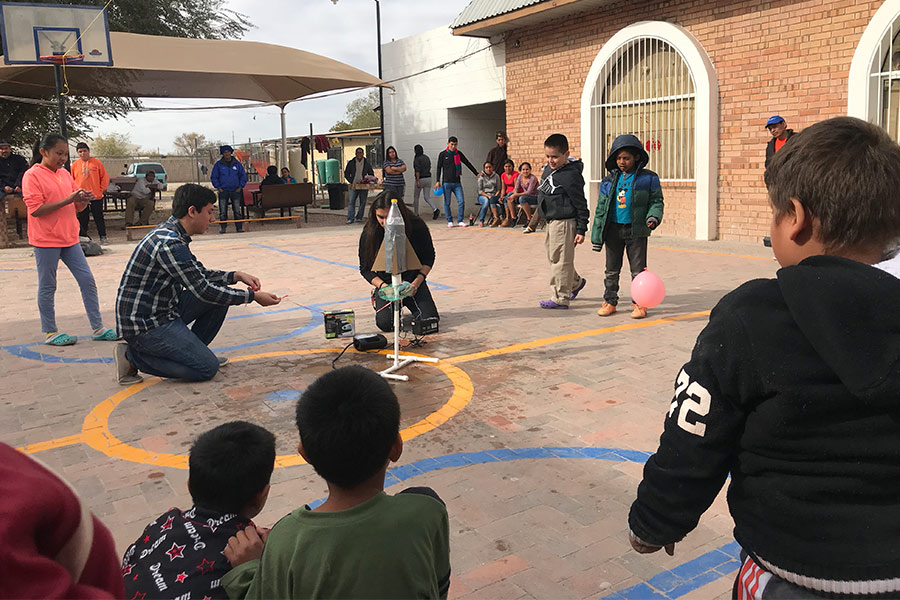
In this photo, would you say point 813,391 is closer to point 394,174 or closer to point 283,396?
point 283,396

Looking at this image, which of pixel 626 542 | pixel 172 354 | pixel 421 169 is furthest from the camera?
pixel 421 169

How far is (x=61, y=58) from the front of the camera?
1506 cm

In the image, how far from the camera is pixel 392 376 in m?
5.48

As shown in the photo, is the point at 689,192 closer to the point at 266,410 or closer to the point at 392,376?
the point at 392,376

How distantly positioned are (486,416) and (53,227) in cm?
474

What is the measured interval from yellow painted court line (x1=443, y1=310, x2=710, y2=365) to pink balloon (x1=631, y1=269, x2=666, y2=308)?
8.9 inches

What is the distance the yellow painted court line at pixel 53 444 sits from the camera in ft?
14.6

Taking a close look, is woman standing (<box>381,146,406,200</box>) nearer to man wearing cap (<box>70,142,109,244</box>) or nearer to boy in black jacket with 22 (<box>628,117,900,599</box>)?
man wearing cap (<box>70,142,109,244</box>)

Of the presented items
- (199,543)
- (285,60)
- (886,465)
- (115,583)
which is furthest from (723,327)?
(285,60)

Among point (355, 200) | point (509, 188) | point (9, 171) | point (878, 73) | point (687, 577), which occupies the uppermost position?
point (878, 73)

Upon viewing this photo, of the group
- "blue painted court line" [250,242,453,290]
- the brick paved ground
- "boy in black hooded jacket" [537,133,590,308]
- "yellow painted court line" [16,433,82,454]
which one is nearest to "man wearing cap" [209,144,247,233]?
"blue painted court line" [250,242,453,290]

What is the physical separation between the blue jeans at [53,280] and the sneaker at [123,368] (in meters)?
1.67

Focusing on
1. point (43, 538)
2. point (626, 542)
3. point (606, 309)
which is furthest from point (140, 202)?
point (43, 538)

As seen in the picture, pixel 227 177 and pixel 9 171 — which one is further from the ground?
pixel 9 171
